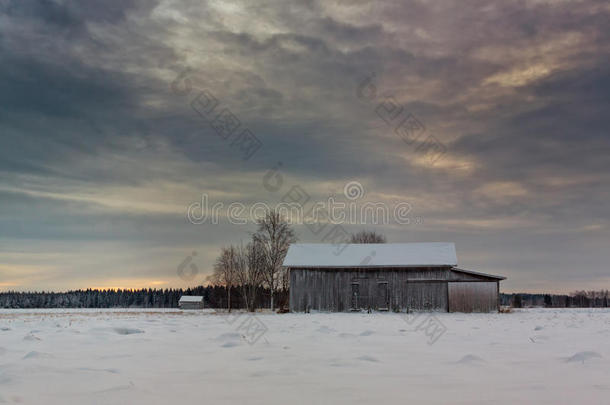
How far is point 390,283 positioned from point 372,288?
1373 millimetres

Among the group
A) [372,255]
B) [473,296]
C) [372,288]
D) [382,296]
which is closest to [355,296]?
[372,288]

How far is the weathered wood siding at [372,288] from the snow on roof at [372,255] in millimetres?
584

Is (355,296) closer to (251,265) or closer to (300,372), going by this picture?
(251,265)

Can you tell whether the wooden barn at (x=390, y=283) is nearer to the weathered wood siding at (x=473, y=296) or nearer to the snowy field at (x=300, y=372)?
the weathered wood siding at (x=473, y=296)

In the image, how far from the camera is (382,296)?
40906mm

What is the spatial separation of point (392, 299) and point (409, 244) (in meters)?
5.83

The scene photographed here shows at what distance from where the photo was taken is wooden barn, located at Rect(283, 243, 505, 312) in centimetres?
4019

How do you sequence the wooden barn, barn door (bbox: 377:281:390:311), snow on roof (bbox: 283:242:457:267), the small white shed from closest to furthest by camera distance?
the wooden barn, barn door (bbox: 377:281:390:311), snow on roof (bbox: 283:242:457:267), the small white shed

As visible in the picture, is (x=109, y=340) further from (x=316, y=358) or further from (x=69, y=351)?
(x=316, y=358)

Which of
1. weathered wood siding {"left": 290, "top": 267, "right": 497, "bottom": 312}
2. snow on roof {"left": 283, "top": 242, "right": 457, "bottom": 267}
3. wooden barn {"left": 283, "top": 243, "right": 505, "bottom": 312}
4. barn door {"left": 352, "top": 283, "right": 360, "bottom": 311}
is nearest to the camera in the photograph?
wooden barn {"left": 283, "top": 243, "right": 505, "bottom": 312}

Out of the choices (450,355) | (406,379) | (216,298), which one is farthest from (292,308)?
(216,298)
